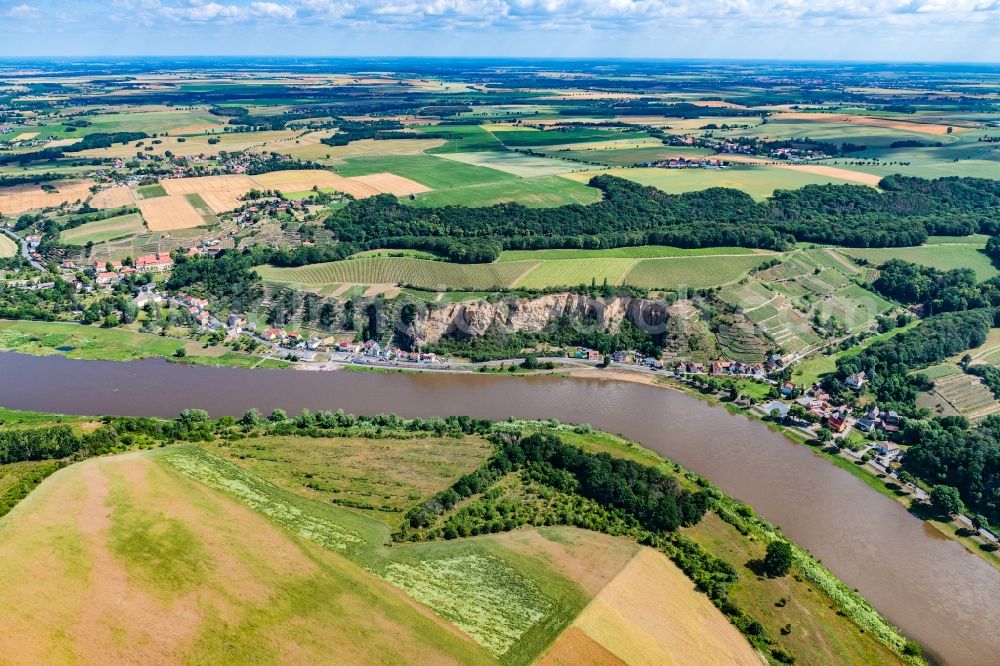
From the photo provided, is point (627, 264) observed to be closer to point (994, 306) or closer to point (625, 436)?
point (625, 436)

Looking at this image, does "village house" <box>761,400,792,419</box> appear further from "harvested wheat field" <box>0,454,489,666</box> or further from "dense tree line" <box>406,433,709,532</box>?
"harvested wheat field" <box>0,454,489,666</box>

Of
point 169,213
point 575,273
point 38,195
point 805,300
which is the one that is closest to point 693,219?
Answer: point 805,300

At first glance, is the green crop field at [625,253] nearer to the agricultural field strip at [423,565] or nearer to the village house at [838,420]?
the village house at [838,420]

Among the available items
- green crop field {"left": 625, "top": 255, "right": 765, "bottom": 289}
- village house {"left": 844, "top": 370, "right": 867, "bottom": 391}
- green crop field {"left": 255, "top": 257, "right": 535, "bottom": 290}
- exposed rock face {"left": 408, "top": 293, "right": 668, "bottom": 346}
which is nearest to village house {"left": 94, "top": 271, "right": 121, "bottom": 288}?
green crop field {"left": 255, "top": 257, "right": 535, "bottom": 290}

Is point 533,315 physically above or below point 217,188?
below

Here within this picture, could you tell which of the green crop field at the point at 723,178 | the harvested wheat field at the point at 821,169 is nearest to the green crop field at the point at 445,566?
the green crop field at the point at 723,178

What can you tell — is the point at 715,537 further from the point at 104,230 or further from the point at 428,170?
the point at 428,170

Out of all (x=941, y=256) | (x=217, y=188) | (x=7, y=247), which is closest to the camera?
(x=941, y=256)

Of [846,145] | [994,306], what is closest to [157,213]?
[994,306]
